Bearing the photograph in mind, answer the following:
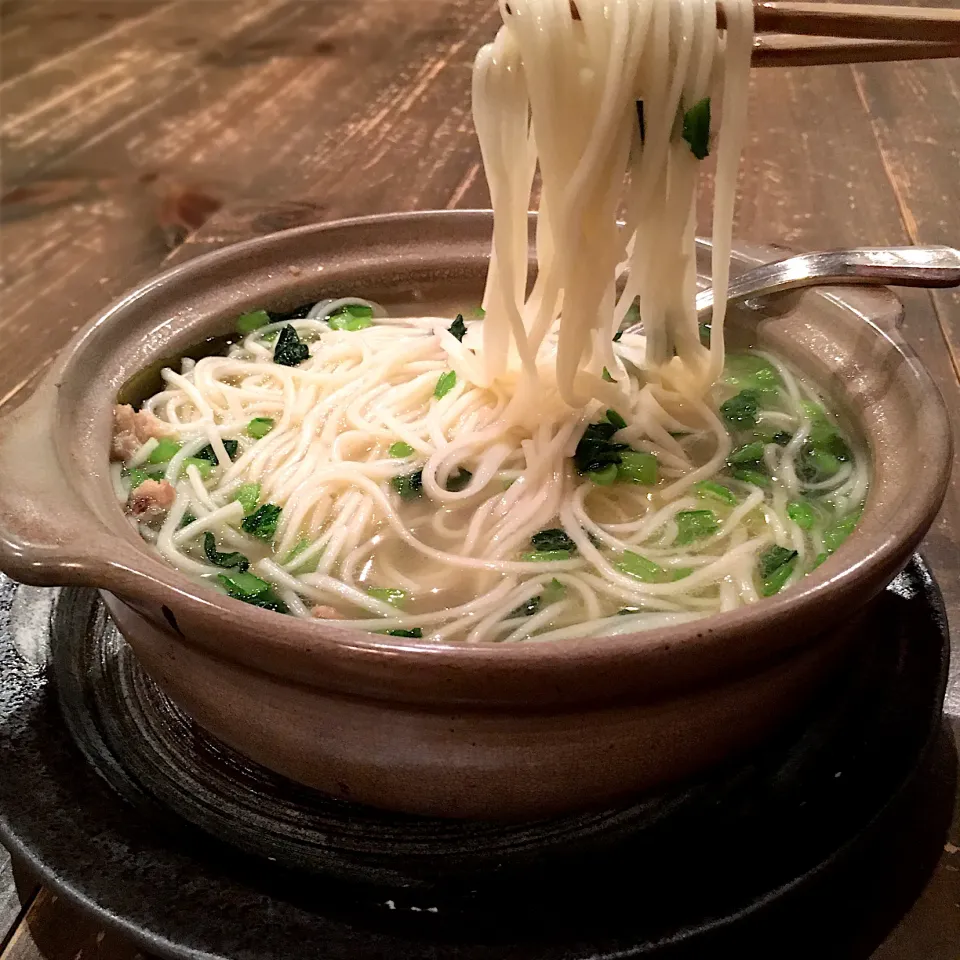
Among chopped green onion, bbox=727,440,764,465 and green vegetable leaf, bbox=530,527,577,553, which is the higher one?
green vegetable leaf, bbox=530,527,577,553

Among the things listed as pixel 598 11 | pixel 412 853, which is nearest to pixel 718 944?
pixel 412 853

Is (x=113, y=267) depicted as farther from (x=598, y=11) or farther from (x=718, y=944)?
(x=718, y=944)

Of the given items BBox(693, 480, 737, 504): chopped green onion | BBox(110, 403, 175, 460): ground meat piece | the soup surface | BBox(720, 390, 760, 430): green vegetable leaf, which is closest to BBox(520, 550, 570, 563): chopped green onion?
the soup surface

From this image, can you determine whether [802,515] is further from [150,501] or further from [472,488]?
[150,501]

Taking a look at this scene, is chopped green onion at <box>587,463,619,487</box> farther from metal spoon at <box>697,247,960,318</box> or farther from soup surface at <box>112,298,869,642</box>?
metal spoon at <box>697,247,960,318</box>

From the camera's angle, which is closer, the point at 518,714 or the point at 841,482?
the point at 518,714

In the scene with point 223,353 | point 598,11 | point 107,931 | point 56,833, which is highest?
point 598,11

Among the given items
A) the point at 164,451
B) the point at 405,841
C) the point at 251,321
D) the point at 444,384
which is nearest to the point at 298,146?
the point at 251,321
